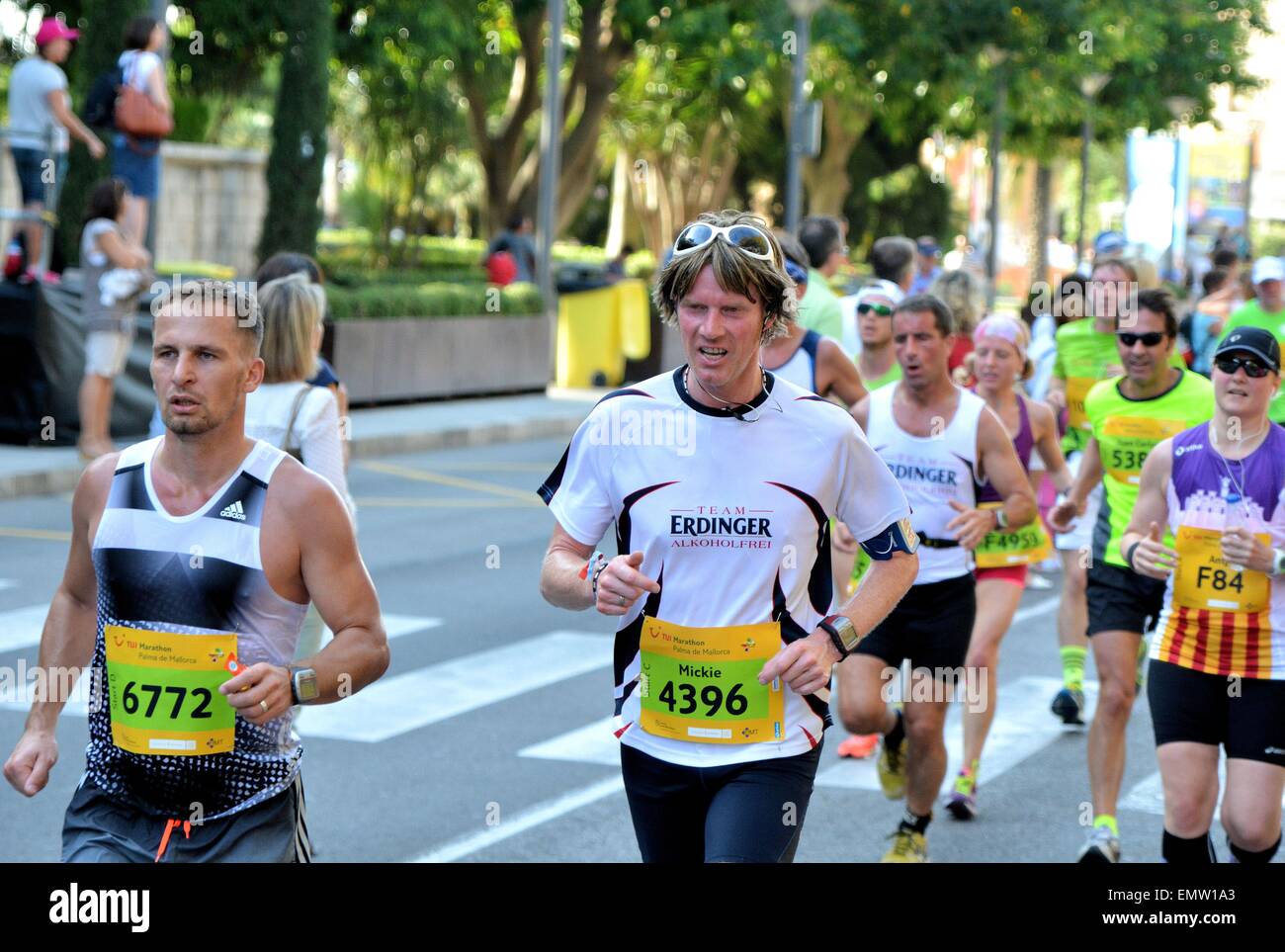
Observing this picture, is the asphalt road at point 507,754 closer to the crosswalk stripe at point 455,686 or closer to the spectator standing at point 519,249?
the crosswalk stripe at point 455,686

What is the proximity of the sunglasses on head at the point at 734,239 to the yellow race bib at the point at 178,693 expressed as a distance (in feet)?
4.02

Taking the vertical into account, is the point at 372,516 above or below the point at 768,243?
below

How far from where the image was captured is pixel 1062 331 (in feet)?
32.1

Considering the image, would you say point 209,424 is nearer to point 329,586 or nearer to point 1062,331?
point 329,586

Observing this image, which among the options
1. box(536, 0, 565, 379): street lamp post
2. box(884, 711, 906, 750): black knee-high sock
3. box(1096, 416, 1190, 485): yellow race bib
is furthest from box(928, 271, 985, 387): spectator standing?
box(536, 0, 565, 379): street lamp post

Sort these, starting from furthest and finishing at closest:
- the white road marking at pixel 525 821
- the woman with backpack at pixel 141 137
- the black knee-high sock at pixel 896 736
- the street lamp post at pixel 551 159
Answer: the street lamp post at pixel 551 159, the woman with backpack at pixel 141 137, the black knee-high sock at pixel 896 736, the white road marking at pixel 525 821

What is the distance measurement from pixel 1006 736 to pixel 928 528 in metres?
2.09

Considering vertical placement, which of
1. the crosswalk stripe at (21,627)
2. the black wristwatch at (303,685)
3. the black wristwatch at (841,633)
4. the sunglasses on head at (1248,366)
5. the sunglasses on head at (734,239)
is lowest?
the crosswalk stripe at (21,627)

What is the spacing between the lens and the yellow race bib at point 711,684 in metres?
4.13

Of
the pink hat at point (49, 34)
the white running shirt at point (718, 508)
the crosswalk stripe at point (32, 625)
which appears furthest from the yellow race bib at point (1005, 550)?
the pink hat at point (49, 34)

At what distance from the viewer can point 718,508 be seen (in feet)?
13.5

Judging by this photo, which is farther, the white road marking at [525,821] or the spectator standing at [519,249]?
the spectator standing at [519,249]
